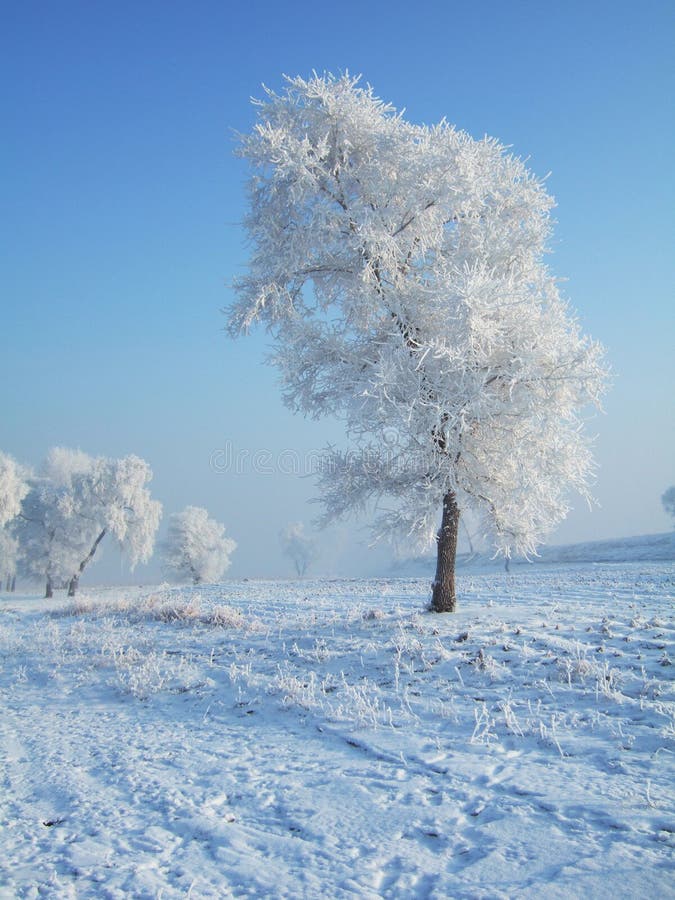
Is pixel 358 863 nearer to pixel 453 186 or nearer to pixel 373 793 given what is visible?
pixel 373 793

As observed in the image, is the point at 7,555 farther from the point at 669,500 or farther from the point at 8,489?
the point at 669,500

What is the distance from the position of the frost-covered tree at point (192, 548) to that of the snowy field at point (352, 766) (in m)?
45.1

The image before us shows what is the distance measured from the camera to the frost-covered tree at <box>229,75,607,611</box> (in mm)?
9461

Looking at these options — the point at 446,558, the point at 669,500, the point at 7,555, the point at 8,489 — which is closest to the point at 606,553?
the point at 669,500

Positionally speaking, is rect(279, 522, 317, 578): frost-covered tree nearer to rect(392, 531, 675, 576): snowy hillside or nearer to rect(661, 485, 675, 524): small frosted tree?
rect(392, 531, 675, 576): snowy hillside

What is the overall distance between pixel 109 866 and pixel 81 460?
53889 millimetres

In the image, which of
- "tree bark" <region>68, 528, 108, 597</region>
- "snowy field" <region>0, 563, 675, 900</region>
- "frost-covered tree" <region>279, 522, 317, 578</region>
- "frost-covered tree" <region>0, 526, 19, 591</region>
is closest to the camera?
"snowy field" <region>0, 563, 675, 900</region>

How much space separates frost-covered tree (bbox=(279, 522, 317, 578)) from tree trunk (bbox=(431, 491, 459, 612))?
285ft

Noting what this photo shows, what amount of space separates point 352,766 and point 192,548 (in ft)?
169

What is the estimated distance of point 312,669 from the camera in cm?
796

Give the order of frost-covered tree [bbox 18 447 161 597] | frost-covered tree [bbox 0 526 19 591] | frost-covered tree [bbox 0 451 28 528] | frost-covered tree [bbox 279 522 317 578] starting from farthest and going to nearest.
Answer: frost-covered tree [bbox 279 522 317 578]
frost-covered tree [bbox 0 526 19 591]
frost-covered tree [bbox 18 447 161 597]
frost-covered tree [bbox 0 451 28 528]

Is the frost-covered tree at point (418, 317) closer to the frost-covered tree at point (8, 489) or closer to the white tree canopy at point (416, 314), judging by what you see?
the white tree canopy at point (416, 314)

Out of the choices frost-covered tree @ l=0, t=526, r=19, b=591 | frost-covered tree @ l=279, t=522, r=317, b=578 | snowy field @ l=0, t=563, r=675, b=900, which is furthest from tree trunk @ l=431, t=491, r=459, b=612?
frost-covered tree @ l=279, t=522, r=317, b=578

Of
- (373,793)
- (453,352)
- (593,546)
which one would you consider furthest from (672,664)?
(593,546)
